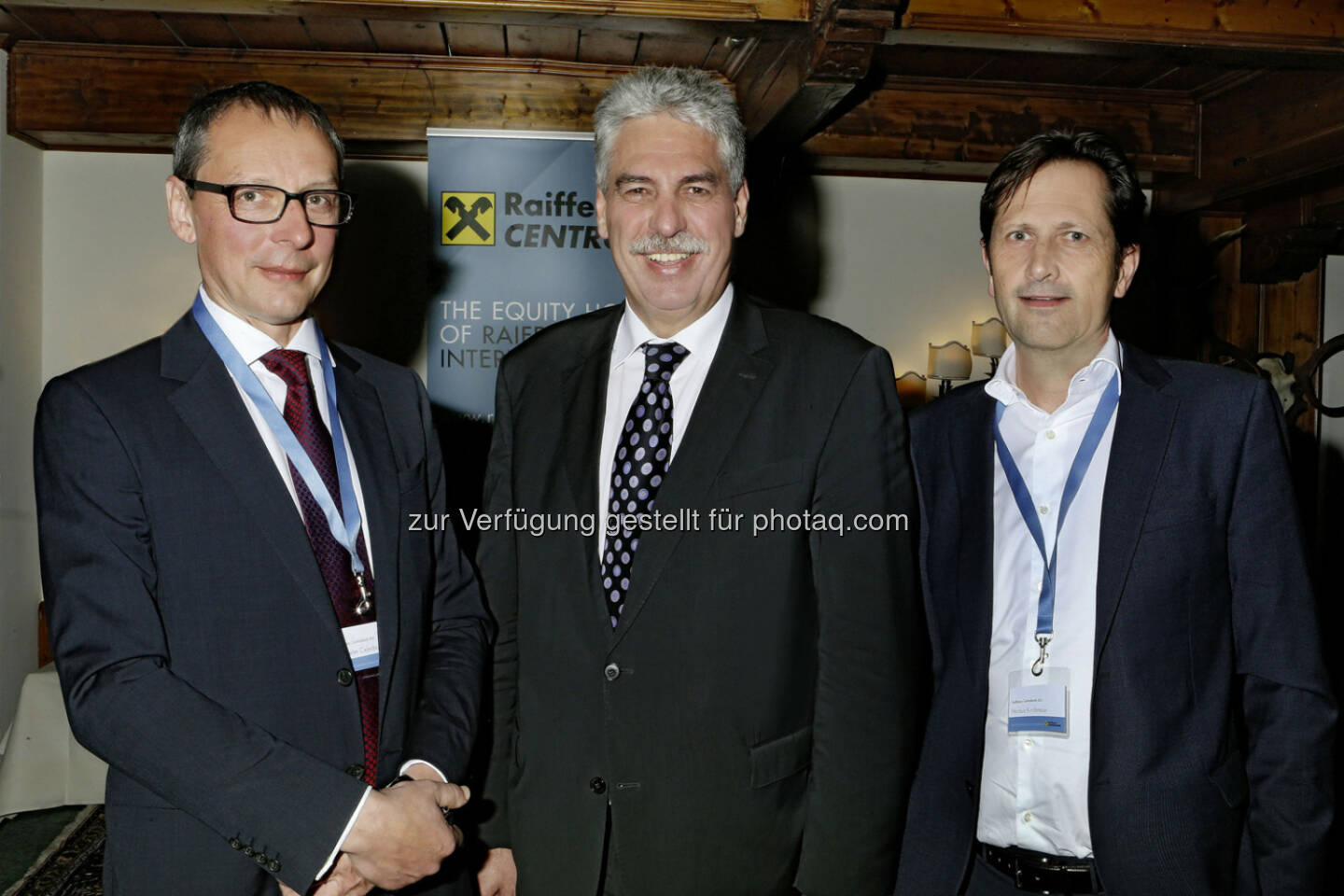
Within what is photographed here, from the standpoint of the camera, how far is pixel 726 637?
68.5 inches

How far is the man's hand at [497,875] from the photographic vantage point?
193 cm

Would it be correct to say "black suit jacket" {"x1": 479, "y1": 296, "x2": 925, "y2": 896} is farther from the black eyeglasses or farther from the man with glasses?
the black eyeglasses

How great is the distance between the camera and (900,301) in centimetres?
644

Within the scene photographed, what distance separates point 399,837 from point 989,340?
5.54 meters

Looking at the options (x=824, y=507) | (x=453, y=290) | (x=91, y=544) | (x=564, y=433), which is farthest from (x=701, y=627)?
(x=453, y=290)

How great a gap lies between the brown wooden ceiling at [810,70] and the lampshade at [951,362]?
1.09 metres

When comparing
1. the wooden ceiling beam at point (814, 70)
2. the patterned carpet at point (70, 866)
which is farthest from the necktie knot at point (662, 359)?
the patterned carpet at point (70, 866)

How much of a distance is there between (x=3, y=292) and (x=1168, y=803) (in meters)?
5.71

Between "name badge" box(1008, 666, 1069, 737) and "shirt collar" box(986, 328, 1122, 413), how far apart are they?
49cm

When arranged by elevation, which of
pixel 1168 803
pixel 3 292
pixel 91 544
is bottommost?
pixel 1168 803

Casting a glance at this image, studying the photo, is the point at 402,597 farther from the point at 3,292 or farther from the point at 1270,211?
the point at 1270,211

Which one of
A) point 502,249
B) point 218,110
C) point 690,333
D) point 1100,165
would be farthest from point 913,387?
point 218,110

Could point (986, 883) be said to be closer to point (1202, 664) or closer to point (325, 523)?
point (1202, 664)

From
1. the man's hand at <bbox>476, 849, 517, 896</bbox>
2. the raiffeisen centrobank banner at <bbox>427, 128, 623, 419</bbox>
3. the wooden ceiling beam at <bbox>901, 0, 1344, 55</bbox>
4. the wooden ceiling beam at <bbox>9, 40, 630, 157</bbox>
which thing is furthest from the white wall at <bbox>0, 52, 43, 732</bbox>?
the wooden ceiling beam at <bbox>901, 0, 1344, 55</bbox>
